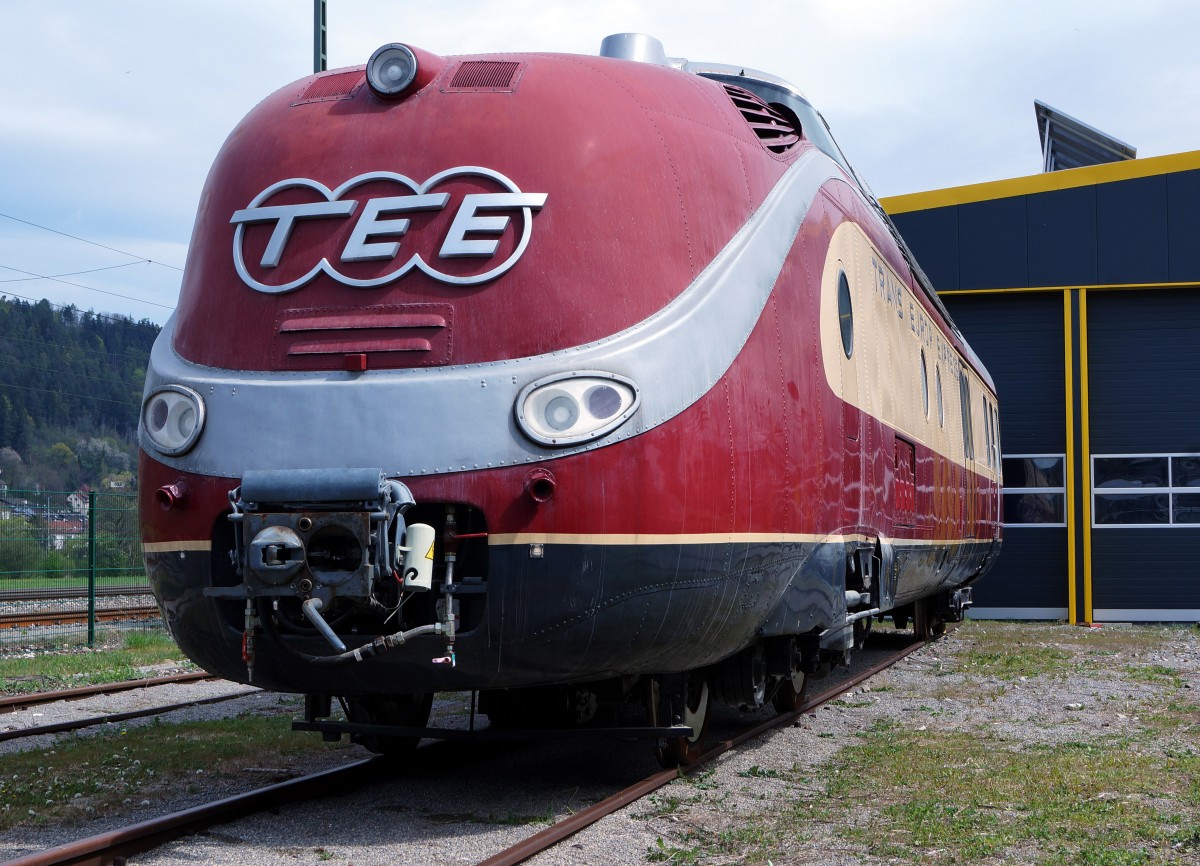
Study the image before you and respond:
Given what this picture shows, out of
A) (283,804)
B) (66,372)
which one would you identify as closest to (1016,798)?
(283,804)

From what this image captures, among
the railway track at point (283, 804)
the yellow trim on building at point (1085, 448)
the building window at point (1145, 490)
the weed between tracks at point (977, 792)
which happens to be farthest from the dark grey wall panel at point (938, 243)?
the railway track at point (283, 804)

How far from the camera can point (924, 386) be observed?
11.2 meters

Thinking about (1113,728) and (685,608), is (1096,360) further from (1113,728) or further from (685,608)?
(685,608)

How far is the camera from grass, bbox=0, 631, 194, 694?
40.2ft

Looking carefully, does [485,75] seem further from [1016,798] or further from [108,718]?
[108,718]

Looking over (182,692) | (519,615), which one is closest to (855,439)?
(519,615)

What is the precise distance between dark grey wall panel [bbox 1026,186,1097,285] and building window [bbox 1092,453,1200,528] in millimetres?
3200

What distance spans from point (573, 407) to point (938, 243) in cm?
1868

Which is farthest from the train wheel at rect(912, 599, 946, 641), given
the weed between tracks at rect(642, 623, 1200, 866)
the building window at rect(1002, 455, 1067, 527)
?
the building window at rect(1002, 455, 1067, 527)

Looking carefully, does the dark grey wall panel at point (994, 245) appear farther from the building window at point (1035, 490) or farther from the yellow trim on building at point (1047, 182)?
the building window at point (1035, 490)

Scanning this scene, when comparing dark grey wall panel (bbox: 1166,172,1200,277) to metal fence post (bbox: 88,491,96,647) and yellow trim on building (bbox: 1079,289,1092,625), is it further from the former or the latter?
metal fence post (bbox: 88,491,96,647)

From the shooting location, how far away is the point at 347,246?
5.74 meters

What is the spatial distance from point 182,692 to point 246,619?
670 cm

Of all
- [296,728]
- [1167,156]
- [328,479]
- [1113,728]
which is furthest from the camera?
[1167,156]
